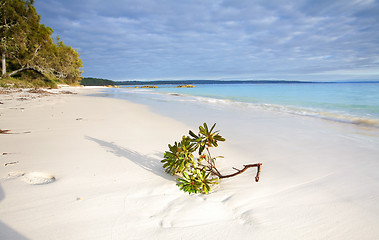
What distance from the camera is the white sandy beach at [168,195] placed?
4.68 feet

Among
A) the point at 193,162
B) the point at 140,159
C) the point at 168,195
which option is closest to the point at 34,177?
the point at 140,159

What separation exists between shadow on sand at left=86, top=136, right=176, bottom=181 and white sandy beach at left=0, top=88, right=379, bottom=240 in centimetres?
1

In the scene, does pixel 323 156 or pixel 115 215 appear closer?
pixel 115 215

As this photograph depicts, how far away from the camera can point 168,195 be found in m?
1.92

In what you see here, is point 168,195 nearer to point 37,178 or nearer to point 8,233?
point 8,233

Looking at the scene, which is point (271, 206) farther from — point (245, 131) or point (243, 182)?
point (245, 131)

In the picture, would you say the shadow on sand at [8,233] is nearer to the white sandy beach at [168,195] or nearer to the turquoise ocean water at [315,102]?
the white sandy beach at [168,195]

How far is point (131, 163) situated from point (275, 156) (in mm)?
2195

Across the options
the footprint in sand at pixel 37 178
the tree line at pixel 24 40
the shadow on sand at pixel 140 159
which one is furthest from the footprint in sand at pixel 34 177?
the tree line at pixel 24 40

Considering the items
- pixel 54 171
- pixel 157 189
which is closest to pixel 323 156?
pixel 157 189

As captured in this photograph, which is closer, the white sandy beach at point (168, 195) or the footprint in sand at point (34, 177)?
the white sandy beach at point (168, 195)

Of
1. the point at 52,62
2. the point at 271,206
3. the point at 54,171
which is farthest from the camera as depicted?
the point at 52,62

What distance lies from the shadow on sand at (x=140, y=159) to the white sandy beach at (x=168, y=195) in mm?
14

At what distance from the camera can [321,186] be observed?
2125 mm
